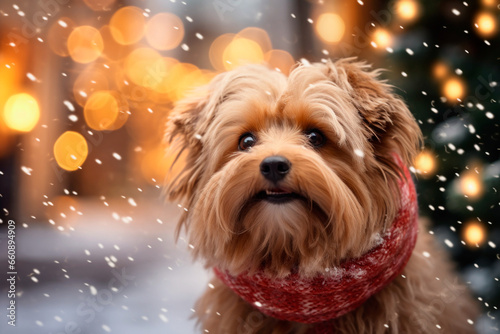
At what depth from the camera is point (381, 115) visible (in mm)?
2051

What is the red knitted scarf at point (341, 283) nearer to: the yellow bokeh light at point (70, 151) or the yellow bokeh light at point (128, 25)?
the yellow bokeh light at point (70, 151)

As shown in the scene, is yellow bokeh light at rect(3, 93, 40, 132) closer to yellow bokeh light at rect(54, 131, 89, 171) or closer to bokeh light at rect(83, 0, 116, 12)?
yellow bokeh light at rect(54, 131, 89, 171)

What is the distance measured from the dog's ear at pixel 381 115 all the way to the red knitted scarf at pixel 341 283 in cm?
12

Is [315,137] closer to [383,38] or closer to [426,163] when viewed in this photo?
[426,163]

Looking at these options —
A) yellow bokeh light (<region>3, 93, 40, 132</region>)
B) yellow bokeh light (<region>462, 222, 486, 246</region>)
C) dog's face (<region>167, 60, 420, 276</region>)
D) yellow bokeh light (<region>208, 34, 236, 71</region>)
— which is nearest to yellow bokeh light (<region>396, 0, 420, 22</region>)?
dog's face (<region>167, 60, 420, 276</region>)

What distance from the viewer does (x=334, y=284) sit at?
2.02m

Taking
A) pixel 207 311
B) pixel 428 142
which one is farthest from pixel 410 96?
pixel 207 311

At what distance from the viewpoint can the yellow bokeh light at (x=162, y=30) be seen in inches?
304

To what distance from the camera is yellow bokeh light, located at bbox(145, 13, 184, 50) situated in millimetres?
7715

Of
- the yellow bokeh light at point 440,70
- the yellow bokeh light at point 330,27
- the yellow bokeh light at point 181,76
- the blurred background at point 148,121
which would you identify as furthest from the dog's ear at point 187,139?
the yellow bokeh light at point 181,76

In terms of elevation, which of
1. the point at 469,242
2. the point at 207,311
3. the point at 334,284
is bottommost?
the point at 469,242

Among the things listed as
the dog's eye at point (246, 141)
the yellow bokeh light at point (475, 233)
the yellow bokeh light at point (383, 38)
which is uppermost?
the dog's eye at point (246, 141)

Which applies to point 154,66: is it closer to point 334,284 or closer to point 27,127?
point 27,127

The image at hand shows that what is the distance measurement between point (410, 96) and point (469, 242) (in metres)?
0.95
